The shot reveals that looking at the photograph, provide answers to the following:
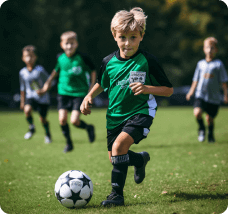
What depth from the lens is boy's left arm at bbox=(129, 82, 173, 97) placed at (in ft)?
11.2

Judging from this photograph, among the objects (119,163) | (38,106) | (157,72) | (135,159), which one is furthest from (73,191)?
(38,106)

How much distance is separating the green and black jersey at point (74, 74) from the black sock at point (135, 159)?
11.6 ft

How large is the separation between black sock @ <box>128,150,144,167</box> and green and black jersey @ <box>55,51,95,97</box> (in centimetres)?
353

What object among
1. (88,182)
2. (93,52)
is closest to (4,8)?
(93,52)

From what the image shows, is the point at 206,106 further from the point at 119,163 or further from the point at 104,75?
the point at 119,163

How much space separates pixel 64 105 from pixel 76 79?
0.65 meters

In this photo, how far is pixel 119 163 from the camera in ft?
11.6

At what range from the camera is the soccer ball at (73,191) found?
139 inches

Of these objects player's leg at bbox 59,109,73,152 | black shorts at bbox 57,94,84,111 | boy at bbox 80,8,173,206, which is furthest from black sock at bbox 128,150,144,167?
player's leg at bbox 59,109,73,152

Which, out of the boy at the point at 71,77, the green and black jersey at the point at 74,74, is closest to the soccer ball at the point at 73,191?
the boy at the point at 71,77

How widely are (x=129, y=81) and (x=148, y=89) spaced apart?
0.95 ft

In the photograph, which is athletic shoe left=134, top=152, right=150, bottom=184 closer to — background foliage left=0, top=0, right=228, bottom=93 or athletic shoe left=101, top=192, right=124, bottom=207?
athletic shoe left=101, top=192, right=124, bottom=207

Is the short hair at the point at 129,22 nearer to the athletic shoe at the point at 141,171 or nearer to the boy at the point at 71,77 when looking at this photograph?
the athletic shoe at the point at 141,171

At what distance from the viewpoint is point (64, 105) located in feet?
23.9
